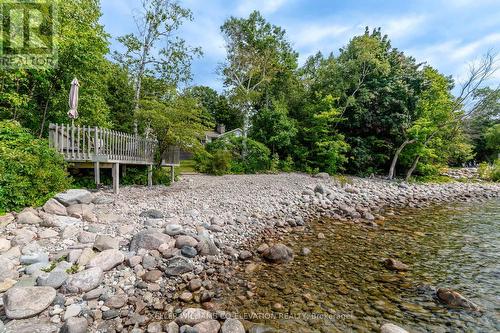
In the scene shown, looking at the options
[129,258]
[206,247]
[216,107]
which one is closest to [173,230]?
[206,247]

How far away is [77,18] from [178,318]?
10.3 meters

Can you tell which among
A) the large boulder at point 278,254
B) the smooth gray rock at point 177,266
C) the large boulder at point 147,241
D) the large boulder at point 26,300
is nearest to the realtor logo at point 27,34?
the large boulder at point 147,241

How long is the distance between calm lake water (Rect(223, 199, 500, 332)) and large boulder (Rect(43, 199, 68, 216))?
12.7 ft

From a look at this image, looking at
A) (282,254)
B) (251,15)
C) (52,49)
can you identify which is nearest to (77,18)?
(52,49)

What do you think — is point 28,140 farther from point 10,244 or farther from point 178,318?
point 178,318

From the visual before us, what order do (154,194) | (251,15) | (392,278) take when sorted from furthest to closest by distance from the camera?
(251,15)
(154,194)
(392,278)

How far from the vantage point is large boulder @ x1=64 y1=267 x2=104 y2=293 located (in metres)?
3.03

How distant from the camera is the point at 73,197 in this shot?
17.3 feet

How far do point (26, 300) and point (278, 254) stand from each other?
3512mm

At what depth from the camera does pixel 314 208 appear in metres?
8.21

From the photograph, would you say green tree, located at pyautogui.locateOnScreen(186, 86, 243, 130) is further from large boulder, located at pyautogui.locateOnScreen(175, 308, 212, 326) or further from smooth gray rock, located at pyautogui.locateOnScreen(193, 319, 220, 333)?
smooth gray rock, located at pyautogui.locateOnScreen(193, 319, 220, 333)

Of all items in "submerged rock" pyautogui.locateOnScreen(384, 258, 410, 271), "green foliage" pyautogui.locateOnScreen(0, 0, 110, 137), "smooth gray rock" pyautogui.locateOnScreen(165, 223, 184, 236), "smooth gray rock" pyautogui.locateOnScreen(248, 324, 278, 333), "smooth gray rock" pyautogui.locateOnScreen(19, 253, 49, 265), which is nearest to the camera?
"smooth gray rock" pyautogui.locateOnScreen(248, 324, 278, 333)

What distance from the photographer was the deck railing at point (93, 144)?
20.3 ft

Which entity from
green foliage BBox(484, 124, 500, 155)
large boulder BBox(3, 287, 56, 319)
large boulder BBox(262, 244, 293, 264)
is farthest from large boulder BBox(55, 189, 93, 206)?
green foliage BBox(484, 124, 500, 155)
